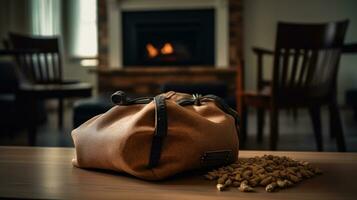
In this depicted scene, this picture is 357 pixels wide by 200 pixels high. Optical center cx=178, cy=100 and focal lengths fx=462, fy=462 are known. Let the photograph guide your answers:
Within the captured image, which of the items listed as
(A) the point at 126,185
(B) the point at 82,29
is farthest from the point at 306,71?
(B) the point at 82,29

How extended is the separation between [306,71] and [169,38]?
119 inches

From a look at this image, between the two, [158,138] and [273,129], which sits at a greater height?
[158,138]

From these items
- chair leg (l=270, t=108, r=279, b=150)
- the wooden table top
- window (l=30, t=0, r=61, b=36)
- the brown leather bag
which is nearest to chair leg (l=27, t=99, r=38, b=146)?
chair leg (l=270, t=108, r=279, b=150)

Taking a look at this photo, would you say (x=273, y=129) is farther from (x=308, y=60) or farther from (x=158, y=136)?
(x=158, y=136)

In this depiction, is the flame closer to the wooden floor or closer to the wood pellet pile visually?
the wooden floor

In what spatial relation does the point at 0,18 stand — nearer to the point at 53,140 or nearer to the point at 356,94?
the point at 53,140

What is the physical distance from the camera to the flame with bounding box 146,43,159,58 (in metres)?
5.18

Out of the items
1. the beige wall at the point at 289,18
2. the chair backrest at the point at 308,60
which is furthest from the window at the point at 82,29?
the chair backrest at the point at 308,60

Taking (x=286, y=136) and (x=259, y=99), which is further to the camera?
(x=286, y=136)

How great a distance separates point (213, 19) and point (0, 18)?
92.4 inches

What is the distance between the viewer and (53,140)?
3.02m

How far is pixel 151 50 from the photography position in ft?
17.0

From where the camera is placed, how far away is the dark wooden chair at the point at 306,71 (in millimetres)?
2158

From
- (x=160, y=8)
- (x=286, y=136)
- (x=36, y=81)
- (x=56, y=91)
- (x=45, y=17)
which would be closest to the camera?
(x=56, y=91)
